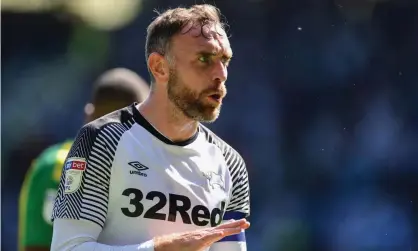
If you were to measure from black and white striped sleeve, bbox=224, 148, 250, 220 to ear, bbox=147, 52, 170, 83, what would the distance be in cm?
40

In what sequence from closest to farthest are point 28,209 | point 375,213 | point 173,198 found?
point 173,198
point 28,209
point 375,213

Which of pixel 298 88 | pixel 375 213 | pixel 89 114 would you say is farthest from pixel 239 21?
pixel 89 114


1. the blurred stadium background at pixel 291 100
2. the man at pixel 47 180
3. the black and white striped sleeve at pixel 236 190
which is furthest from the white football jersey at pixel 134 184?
the blurred stadium background at pixel 291 100

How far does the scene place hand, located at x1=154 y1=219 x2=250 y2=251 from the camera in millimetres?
2756

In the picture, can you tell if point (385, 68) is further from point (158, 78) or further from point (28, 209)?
point (158, 78)

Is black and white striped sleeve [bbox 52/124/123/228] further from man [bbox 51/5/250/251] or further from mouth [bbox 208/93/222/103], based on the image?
mouth [bbox 208/93/222/103]

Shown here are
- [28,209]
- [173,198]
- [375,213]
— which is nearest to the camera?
[173,198]

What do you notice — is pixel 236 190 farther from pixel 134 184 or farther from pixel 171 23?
pixel 171 23

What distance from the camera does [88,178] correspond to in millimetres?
2867

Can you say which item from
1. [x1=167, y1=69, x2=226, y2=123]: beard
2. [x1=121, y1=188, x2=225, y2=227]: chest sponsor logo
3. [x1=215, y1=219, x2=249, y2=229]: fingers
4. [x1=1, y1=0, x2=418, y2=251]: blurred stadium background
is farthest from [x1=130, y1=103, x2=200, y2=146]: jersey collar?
[x1=1, y1=0, x2=418, y2=251]: blurred stadium background

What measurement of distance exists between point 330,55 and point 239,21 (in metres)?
0.88

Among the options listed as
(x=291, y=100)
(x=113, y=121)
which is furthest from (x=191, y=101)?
(x=291, y=100)

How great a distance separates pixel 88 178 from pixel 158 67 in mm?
508

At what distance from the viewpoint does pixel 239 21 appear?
25.1 ft
